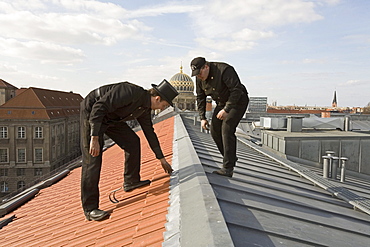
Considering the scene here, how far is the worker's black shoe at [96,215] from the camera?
3.50 m

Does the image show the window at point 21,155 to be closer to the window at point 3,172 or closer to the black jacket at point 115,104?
the window at point 3,172

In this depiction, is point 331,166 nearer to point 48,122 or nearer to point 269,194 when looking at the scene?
point 269,194

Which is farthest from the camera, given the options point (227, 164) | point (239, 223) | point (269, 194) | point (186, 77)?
point (186, 77)

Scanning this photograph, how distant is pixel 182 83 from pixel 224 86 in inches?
2904

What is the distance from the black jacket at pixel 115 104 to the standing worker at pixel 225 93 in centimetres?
81

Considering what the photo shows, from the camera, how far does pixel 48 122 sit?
39312mm

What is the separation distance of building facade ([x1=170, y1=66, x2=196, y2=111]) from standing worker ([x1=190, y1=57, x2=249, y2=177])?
66100mm

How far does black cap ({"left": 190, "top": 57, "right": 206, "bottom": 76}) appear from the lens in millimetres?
3917

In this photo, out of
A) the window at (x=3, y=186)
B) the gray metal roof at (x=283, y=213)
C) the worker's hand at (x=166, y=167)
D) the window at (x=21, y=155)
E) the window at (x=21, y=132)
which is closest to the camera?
the gray metal roof at (x=283, y=213)

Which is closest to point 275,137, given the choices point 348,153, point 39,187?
point 348,153

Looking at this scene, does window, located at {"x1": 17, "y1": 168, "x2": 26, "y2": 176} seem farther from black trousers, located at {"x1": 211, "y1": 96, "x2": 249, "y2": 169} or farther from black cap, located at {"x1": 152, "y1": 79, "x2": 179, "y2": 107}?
black cap, located at {"x1": 152, "y1": 79, "x2": 179, "y2": 107}

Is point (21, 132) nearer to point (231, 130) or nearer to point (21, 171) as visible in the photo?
point (21, 171)

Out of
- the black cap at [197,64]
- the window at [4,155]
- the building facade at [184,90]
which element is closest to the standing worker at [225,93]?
the black cap at [197,64]

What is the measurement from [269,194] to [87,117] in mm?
2308
